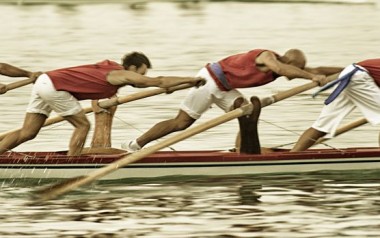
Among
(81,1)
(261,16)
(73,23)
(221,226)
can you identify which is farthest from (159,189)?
(81,1)

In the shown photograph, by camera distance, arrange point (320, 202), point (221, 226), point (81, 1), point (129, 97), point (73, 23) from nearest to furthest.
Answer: point (221, 226), point (320, 202), point (129, 97), point (73, 23), point (81, 1)

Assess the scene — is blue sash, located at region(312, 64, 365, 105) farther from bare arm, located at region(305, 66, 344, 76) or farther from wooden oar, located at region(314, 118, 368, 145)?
wooden oar, located at region(314, 118, 368, 145)

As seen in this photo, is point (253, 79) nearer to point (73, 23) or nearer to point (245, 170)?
point (245, 170)

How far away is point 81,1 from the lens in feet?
265

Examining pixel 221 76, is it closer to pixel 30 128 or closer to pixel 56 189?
pixel 30 128

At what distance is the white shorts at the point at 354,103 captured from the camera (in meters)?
21.3

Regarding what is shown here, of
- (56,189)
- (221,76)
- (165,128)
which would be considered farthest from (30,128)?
(221,76)

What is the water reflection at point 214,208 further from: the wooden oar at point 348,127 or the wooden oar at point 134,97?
the wooden oar at point 134,97

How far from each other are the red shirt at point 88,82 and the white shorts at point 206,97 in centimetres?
136

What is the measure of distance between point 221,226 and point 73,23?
49843mm

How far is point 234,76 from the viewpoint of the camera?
21484mm

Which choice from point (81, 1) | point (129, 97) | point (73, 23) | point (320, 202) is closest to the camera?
point (320, 202)

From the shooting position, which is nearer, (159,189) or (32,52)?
(159,189)

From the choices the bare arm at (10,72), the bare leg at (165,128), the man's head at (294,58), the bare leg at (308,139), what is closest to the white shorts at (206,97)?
the bare leg at (165,128)
